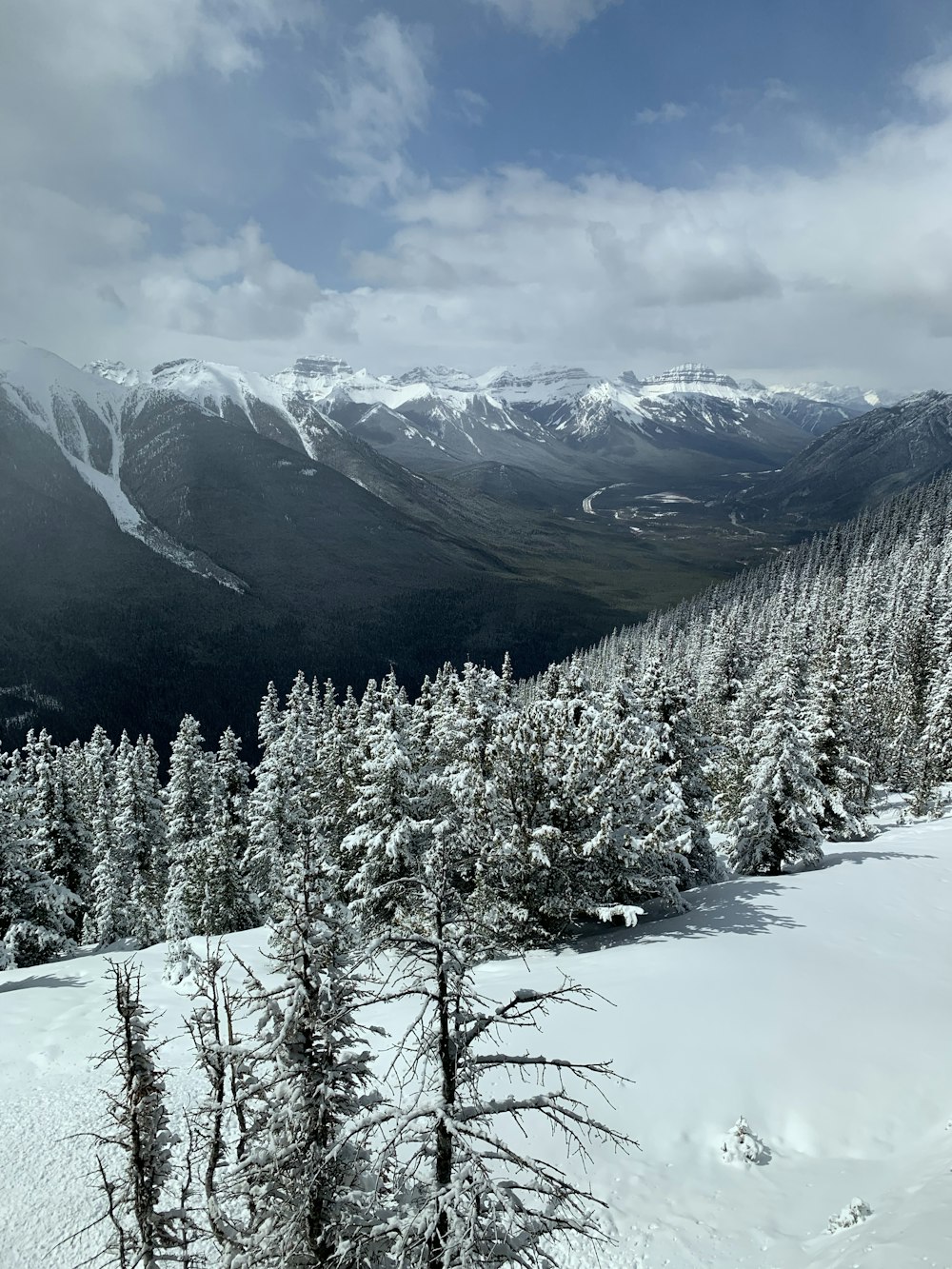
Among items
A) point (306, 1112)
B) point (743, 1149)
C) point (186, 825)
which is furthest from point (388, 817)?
point (186, 825)

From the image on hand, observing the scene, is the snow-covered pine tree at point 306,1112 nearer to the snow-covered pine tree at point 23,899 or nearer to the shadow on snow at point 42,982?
the shadow on snow at point 42,982

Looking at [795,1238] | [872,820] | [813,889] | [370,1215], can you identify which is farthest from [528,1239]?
[872,820]

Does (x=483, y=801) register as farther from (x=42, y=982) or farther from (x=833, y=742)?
(x=833, y=742)

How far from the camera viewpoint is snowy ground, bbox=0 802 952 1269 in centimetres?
1047

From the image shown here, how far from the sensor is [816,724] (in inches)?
1239

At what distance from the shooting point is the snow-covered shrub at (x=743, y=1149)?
39.5 ft

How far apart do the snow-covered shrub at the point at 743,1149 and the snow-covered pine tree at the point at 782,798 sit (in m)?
17.3

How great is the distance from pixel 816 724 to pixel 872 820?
14808 mm

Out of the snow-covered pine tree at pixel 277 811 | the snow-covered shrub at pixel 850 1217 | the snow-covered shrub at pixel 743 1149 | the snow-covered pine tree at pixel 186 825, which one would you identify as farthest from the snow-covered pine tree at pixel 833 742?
the snow-covered pine tree at pixel 186 825

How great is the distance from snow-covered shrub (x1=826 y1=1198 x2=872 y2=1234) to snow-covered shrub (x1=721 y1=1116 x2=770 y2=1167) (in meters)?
1.78

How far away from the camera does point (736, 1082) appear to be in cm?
1352

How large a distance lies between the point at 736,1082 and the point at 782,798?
16.3 metres

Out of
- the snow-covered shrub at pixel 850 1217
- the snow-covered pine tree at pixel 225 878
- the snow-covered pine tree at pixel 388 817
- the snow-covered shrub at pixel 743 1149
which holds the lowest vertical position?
the snow-covered pine tree at pixel 225 878

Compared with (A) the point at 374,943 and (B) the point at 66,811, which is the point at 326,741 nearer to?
(B) the point at 66,811
